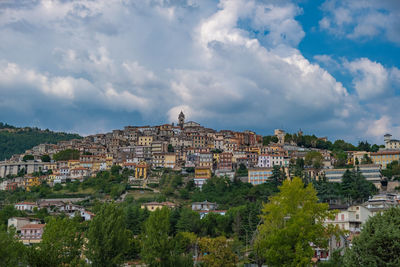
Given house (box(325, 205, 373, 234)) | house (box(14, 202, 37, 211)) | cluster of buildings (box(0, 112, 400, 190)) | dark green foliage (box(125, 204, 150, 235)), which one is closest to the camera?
house (box(325, 205, 373, 234))

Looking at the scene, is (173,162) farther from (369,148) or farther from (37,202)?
(369,148)

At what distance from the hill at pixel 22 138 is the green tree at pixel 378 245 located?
146279 mm

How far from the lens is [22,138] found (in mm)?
169625

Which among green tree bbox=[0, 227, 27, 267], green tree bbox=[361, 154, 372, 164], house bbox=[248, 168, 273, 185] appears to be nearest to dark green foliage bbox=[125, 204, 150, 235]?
house bbox=[248, 168, 273, 185]

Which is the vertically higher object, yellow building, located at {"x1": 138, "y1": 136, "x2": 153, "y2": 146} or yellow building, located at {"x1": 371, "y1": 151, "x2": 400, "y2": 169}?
yellow building, located at {"x1": 138, "y1": 136, "x2": 153, "y2": 146}

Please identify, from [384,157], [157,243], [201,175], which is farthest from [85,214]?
[384,157]

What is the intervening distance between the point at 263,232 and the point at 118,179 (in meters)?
67.0

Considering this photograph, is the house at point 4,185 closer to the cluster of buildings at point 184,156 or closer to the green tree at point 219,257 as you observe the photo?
the cluster of buildings at point 184,156

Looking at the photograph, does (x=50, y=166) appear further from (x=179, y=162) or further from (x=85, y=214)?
(x=85, y=214)

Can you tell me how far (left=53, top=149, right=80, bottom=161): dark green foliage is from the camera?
115188mm

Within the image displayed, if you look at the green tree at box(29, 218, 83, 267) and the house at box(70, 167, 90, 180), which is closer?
the green tree at box(29, 218, 83, 267)

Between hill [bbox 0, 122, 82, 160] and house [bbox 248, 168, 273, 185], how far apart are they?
96523mm

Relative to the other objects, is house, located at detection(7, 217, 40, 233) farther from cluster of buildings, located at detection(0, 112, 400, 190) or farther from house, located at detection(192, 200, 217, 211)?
cluster of buildings, located at detection(0, 112, 400, 190)

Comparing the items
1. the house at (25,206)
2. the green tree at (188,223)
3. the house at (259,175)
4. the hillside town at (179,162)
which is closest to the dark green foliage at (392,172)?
the hillside town at (179,162)
